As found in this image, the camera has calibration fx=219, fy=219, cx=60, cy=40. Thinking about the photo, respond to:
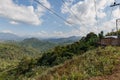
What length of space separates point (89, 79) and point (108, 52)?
7.46 metres

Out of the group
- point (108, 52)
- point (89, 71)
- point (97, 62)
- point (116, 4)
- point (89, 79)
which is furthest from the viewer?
point (116, 4)

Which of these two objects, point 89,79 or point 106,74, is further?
point 106,74

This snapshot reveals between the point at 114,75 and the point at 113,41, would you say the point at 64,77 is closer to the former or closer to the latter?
the point at 114,75

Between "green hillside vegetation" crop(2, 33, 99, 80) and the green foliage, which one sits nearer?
"green hillside vegetation" crop(2, 33, 99, 80)

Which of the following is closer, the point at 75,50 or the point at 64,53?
the point at 75,50

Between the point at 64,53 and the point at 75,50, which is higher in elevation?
the point at 75,50

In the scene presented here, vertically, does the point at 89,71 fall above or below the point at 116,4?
below

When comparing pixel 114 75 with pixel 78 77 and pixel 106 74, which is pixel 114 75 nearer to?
pixel 106 74

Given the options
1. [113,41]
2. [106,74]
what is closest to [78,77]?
[106,74]

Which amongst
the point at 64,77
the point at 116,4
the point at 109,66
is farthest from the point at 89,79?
the point at 116,4

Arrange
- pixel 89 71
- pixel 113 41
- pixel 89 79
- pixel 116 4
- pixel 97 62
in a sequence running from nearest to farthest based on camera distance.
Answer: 1. pixel 89 79
2. pixel 89 71
3. pixel 97 62
4. pixel 113 41
5. pixel 116 4

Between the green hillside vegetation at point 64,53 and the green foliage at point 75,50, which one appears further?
the green foliage at point 75,50

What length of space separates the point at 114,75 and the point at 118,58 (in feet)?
13.1

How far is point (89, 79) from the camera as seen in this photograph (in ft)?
39.1
